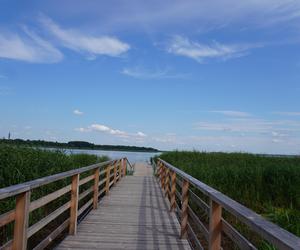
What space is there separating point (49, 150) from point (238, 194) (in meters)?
5.13

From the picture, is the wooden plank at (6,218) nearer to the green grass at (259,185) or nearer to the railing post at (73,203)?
the railing post at (73,203)

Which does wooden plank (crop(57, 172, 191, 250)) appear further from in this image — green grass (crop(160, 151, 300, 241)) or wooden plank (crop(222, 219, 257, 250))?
wooden plank (crop(222, 219, 257, 250))

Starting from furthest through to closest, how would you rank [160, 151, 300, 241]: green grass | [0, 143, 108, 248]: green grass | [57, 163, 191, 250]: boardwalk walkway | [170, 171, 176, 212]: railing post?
[160, 151, 300, 241]: green grass
[170, 171, 176, 212]: railing post
[0, 143, 108, 248]: green grass
[57, 163, 191, 250]: boardwalk walkway

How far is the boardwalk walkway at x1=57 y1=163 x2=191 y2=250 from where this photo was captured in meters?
5.66

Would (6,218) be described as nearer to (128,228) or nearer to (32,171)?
(128,228)

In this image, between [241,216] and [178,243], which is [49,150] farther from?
[241,216]

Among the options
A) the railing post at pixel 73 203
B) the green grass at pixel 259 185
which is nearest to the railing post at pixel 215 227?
the railing post at pixel 73 203

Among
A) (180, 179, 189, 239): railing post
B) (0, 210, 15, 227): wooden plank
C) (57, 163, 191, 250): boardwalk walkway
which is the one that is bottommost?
(57, 163, 191, 250): boardwalk walkway

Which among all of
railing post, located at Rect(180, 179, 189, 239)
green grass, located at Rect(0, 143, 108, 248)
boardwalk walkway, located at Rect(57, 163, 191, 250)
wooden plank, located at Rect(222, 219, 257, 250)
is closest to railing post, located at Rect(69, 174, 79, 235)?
boardwalk walkway, located at Rect(57, 163, 191, 250)

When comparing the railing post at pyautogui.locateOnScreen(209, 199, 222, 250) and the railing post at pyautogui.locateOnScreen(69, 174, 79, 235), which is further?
the railing post at pyautogui.locateOnScreen(69, 174, 79, 235)

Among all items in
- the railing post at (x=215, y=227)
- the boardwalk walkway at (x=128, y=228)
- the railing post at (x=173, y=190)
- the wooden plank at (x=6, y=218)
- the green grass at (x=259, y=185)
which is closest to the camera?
the wooden plank at (x=6, y=218)

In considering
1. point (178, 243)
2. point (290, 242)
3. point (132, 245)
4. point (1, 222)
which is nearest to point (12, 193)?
point (1, 222)

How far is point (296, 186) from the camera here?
36.9 feet

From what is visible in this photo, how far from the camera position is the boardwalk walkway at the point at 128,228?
18.6 ft
